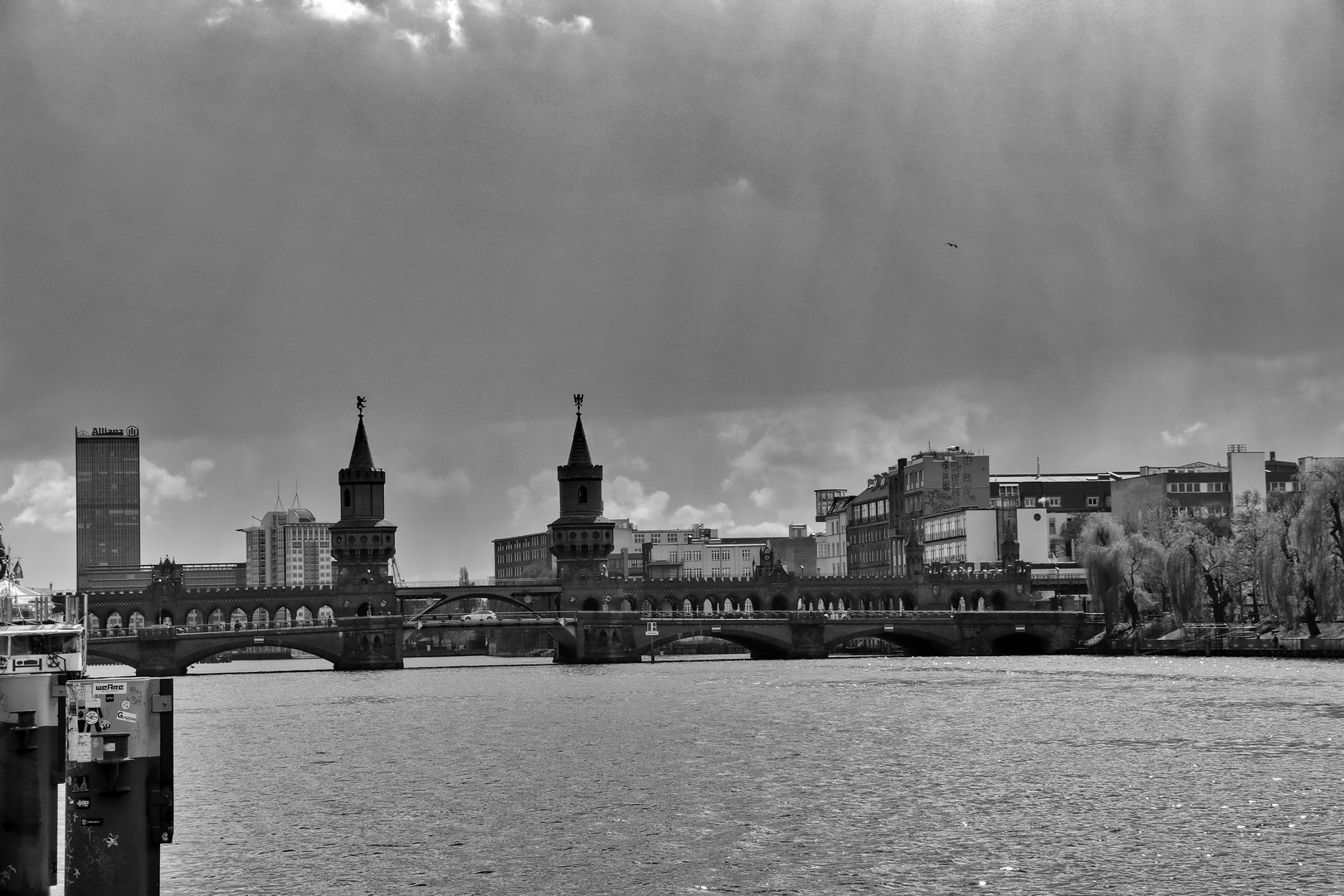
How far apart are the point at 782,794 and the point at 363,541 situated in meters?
138

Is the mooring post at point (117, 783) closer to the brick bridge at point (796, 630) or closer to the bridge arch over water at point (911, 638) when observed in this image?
the brick bridge at point (796, 630)

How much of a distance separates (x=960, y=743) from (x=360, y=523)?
413ft

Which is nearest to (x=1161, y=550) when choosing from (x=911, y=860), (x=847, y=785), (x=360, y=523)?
(x=360, y=523)

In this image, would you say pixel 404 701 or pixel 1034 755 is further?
pixel 404 701

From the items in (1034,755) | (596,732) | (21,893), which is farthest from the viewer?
(596,732)

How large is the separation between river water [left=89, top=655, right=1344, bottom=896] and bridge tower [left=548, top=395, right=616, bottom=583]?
85303mm

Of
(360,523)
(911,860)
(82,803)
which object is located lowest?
(911,860)

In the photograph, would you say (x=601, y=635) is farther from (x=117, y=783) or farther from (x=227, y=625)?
(x=117, y=783)

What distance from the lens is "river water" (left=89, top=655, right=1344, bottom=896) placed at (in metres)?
39.4

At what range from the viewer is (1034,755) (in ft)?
207

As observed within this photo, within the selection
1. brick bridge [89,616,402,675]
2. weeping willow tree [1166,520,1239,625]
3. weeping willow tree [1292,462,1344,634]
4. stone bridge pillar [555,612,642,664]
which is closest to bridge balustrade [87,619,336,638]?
brick bridge [89,616,402,675]

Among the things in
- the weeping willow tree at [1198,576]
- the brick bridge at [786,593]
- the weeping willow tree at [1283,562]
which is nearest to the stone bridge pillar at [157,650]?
the brick bridge at [786,593]

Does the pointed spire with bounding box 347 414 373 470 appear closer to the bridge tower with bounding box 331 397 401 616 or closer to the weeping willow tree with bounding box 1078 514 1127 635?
the bridge tower with bounding box 331 397 401 616

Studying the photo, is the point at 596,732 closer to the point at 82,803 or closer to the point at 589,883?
the point at 589,883
